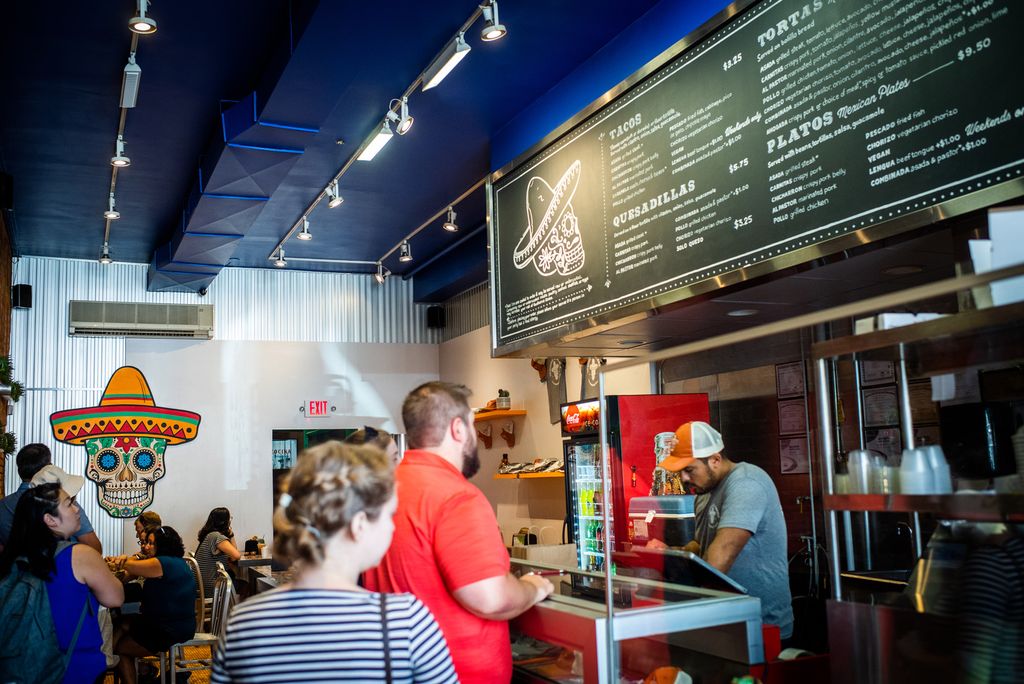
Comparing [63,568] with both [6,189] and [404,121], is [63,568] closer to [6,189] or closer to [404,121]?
[404,121]

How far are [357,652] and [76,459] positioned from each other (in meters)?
8.20

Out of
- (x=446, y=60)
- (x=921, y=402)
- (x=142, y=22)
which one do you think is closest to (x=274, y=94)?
(x=142, y=22)

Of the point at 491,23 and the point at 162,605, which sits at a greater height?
the point at 491,23

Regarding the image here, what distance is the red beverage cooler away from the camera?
3.24 meters

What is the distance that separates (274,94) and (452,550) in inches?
132

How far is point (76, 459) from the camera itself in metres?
8.74

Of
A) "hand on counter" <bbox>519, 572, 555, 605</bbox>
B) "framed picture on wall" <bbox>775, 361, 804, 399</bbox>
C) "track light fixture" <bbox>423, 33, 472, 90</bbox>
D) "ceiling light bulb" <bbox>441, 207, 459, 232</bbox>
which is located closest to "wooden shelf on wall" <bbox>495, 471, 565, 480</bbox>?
"ceiling light bulb" <bbox>441, 207, 459, 232</bbox>

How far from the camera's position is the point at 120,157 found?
5699mm

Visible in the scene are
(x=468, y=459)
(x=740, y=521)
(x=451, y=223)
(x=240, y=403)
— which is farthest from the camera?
(x=240, y=403)

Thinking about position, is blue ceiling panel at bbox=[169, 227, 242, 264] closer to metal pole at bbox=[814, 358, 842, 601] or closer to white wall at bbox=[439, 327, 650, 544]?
white wall at bbox=[439, 327, 650, 544]

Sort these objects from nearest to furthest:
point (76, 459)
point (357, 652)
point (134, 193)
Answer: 1. point (357, 652)
2. point (134, 193)
3. point (76, 459)

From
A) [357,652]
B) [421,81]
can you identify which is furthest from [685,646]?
[421,81]

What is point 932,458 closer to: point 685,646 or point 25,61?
point 685,646

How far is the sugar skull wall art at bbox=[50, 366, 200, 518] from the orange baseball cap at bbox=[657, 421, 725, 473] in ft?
23.9
